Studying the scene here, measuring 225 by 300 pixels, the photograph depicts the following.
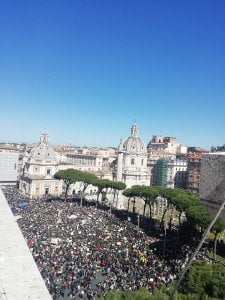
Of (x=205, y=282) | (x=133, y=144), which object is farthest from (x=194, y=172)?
(x=205, y=282)

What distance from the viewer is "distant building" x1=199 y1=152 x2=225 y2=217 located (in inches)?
1547

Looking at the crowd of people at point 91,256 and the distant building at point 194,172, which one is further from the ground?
the distant building at point 194,172

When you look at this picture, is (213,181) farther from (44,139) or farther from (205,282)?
(44,139)

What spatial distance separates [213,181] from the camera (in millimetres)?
40625

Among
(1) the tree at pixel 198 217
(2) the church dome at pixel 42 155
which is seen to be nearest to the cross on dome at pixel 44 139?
Answer: (2) the church dome at pixel 42 155

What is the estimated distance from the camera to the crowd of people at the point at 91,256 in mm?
22406

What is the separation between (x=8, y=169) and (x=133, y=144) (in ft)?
83.1

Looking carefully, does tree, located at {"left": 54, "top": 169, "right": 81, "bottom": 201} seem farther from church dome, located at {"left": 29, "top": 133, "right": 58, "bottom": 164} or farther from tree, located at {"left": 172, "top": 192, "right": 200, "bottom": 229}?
tree, located at {"left": 172, "top": 192, "right": 200, "bottom": 229}

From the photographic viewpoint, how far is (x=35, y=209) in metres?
43.0

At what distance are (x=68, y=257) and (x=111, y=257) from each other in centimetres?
291

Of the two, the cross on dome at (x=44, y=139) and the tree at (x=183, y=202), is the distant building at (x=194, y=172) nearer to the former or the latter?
the cross on dome at (x=44, y=139)

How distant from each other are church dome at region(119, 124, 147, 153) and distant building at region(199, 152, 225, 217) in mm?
34125

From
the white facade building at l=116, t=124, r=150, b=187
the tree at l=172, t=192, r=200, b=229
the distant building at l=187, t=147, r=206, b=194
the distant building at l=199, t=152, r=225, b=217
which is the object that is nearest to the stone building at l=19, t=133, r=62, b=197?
the white facade building at l=116, t=124, r=150, b=187

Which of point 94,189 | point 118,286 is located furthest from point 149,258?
point 94,189
